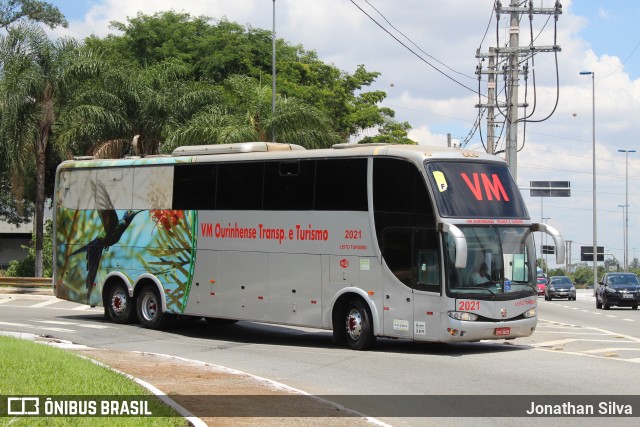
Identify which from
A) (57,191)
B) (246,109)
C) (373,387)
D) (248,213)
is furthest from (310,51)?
(373,387)

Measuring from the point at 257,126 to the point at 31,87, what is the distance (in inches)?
349

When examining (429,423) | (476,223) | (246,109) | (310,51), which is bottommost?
(429,423)

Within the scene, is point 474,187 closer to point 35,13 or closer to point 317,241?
point 317,241

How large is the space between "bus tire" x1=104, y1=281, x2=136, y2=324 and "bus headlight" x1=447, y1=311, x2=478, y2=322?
9255 mm

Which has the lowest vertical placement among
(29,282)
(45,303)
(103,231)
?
(45,303)

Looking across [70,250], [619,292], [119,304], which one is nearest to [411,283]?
[119,304]

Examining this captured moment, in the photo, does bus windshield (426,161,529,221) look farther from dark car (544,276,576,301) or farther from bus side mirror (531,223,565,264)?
dark car (544,276,576,301)

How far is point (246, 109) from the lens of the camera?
40.7 meters

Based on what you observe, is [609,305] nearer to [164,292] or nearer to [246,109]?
[246,109]

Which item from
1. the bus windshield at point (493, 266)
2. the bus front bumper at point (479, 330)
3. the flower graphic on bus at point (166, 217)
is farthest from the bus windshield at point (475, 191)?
the flower graphic on bus at point (166, 217)

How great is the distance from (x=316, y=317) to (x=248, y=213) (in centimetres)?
286

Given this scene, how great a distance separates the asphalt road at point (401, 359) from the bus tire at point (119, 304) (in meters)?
0.34

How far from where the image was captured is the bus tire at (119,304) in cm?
2348

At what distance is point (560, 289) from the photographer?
191 ft
